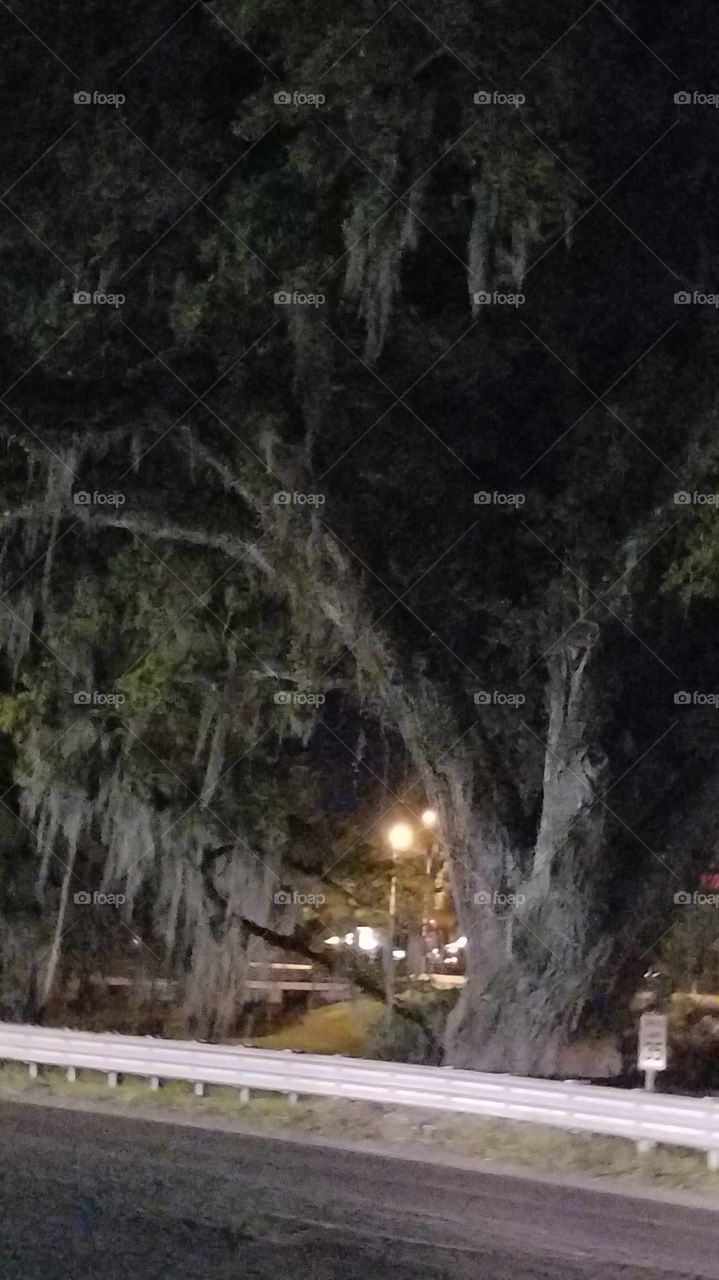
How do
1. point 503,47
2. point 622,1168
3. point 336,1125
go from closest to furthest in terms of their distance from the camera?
1. point 622,1168
2. point 336,1125
3. point 503,47

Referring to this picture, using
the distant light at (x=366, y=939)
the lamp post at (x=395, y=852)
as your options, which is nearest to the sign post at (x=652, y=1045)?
the lamp post at (x=395, y=852)

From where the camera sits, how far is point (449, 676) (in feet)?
49.5

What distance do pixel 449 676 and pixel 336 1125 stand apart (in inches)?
200

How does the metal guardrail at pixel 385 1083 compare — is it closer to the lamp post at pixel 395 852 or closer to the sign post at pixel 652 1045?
the sign post at pixel 652 1045

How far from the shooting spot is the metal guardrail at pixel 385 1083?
9742 mm

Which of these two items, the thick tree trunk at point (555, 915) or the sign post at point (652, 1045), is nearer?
the sign post at point (652, 1045)

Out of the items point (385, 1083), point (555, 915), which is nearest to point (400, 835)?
point (555, 915)

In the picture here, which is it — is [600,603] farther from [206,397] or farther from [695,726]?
[206,397]

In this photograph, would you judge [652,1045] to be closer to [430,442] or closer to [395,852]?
[430,442]

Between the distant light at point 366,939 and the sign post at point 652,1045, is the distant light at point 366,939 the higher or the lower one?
the higher one

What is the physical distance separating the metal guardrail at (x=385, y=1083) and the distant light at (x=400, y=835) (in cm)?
787

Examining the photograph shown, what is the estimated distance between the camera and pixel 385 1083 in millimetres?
11859

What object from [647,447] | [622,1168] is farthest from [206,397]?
[622,1168]

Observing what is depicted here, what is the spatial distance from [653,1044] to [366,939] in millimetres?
13671
